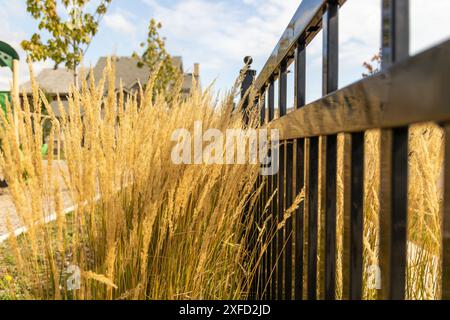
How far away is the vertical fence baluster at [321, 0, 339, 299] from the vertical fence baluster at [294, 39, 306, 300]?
277mm

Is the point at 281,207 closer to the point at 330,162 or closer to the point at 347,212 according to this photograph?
the point at 330,162

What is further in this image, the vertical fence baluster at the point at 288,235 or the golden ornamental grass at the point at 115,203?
the vertical fence baluster at the point at 288,235

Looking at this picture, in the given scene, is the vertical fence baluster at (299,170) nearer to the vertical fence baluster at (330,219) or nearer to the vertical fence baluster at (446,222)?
the vertical fence baluster at (330,219)

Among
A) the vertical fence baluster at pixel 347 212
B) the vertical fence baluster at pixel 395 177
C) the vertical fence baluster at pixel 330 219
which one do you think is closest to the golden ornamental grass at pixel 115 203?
the vertical fence baluster at pixel 330 219

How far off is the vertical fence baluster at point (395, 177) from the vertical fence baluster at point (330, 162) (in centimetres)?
32

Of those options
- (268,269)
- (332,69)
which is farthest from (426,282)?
(332,69)

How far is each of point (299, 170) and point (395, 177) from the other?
732 mm

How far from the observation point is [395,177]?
58 cm

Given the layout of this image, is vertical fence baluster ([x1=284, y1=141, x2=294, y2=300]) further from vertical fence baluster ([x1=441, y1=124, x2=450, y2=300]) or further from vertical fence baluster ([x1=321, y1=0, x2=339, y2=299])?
vertical fence baluster ([x1=441, y1=124, x2=450, y2=300])

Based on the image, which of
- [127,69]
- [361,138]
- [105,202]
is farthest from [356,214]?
[127,69]

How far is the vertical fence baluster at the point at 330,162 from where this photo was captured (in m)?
0.93

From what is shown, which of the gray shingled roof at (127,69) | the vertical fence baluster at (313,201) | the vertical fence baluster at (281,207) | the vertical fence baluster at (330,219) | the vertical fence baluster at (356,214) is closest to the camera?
the vertical fence baluster at (356,214)

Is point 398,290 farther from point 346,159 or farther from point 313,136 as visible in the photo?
point 313,136

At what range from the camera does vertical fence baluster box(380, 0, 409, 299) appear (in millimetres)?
573
